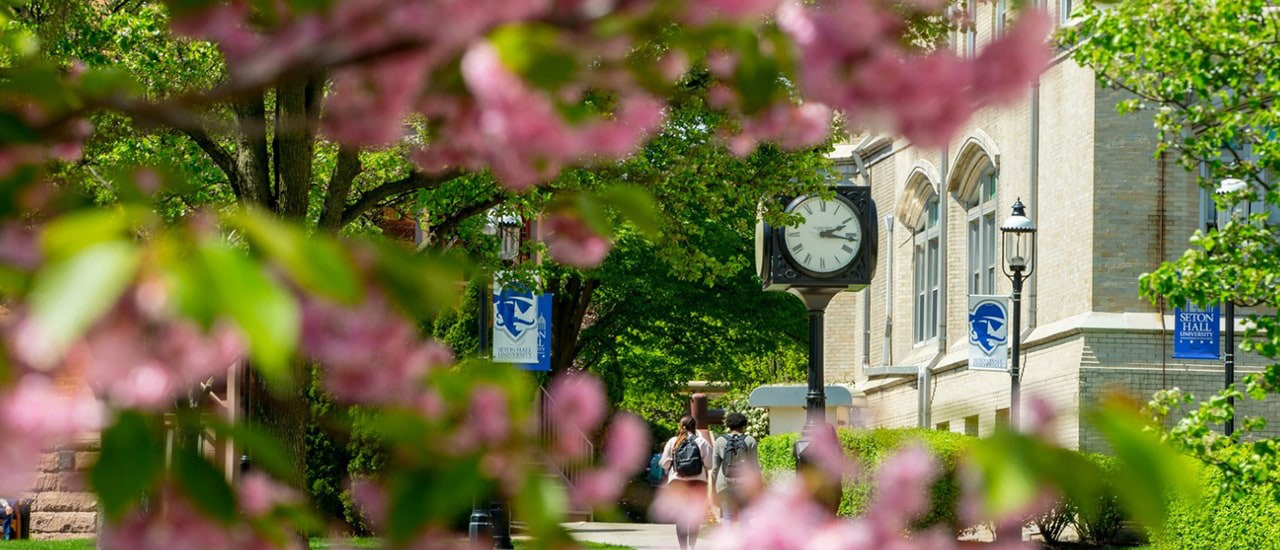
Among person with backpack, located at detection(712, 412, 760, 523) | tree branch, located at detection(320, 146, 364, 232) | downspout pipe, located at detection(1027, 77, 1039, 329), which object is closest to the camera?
tree branch, located at detection(320, 146, 364, 232)

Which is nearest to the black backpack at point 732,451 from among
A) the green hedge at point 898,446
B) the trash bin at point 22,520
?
the green hedge at point 898,446

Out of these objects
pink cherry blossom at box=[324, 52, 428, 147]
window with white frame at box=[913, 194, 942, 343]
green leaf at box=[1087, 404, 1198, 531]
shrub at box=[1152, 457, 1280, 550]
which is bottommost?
shrub at box=[1152, 457, 1280, 550]

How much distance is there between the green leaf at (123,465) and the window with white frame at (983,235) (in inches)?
1306

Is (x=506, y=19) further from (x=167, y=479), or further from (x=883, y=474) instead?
(x=883, y=474)

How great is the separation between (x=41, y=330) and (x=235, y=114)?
538 inches

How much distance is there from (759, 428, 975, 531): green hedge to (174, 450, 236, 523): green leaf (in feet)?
60.4

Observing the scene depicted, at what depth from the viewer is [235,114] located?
14891 mm

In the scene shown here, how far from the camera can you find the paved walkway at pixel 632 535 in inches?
988

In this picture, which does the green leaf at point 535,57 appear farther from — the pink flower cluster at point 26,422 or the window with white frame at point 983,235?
the window with white frame at point 983,235

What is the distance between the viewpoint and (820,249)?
19.0 m

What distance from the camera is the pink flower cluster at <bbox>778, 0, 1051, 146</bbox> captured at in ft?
7.54

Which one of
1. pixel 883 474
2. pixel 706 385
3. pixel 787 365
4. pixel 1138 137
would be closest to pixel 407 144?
pixel 1138 137

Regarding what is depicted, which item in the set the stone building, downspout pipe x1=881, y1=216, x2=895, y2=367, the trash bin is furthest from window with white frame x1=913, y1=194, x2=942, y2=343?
the trash bin

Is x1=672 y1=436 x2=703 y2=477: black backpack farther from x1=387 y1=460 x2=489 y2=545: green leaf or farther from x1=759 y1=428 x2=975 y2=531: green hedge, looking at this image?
x1=387 y1=460 x2=489 y2=545: green leaf
